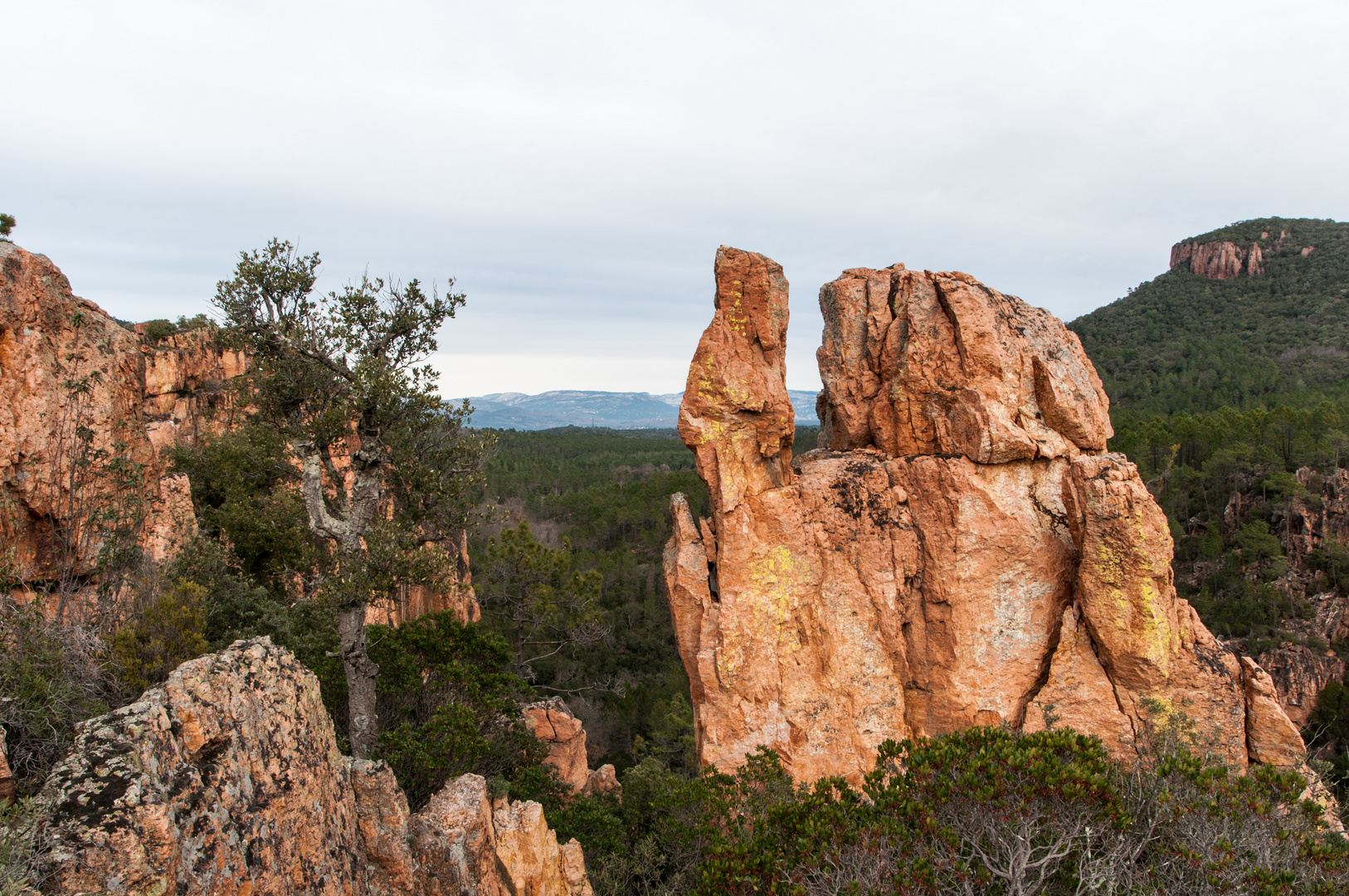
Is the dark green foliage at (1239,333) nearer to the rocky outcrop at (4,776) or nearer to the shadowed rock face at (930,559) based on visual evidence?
the shadowed rock face at (930,559)

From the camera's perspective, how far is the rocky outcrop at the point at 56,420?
11.3 meters

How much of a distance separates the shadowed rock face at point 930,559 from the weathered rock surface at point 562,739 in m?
7.13

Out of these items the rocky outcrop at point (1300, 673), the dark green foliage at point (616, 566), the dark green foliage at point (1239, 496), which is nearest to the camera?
→ the rocky outcrop at point (1300, 673)

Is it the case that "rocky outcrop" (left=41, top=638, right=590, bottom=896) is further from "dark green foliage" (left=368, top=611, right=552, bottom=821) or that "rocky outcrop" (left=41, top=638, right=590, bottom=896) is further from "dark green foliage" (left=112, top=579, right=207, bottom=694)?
"dark green foliage" (left=368, top=611, right=552, bottom=821)

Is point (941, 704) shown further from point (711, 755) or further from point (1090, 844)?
point (1090, 844)

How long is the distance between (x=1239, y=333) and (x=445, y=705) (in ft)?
322

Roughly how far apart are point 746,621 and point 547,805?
19.5ft

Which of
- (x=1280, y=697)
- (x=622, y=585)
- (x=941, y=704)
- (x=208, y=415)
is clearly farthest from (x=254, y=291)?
(x=1280, y=697)

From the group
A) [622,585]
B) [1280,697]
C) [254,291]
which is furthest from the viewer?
[622,585]

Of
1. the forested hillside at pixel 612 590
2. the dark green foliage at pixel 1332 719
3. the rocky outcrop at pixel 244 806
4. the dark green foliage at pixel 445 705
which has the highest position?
the rocky outcrop at pixel 244 806

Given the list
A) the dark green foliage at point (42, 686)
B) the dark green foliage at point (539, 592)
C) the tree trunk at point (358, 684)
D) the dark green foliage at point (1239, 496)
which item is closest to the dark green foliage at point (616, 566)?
the dark green foliage at point (539, 592)

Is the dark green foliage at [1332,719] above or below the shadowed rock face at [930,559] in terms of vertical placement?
below

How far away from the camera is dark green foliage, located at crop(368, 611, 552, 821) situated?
13.1 metres

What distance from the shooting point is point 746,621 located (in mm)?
13867
